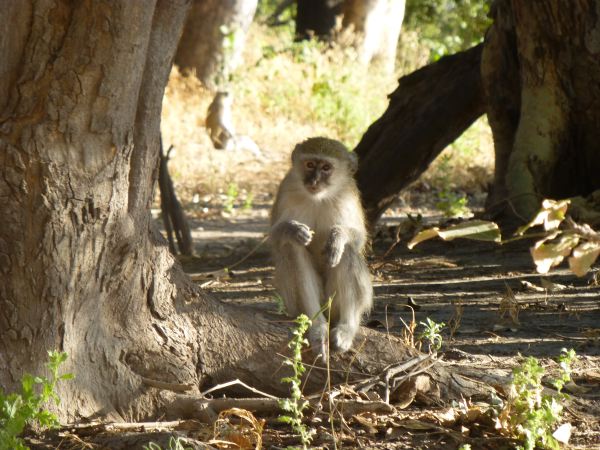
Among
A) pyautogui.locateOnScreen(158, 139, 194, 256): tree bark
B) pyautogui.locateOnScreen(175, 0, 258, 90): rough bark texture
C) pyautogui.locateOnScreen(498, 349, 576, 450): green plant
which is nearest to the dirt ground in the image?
pyautogui.locateOnScreen(498, 349, 576, 450): green plant

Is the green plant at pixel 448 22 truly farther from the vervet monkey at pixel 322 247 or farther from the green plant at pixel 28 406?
the green plant at pixel 28 406

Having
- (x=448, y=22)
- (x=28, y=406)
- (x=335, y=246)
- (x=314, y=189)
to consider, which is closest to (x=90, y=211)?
(x=28, y=406)

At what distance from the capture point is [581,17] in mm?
7379

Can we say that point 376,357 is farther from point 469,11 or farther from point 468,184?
point 469,11

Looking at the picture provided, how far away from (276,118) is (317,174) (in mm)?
10108

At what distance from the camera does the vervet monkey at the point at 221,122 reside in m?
14.4

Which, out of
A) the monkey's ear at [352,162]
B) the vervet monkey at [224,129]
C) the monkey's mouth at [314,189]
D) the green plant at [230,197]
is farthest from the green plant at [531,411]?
the vervet monkey at [224,129]

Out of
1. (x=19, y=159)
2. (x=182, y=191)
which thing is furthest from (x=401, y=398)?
(x=182, y=191)

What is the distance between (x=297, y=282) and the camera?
197 inches

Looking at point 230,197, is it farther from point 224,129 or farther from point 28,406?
point 28,406

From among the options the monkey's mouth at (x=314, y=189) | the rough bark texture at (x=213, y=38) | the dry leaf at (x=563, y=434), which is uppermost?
the rough bark texture at (x=213, y=38)

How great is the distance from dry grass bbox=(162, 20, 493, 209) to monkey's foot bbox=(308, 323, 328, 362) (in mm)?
7366

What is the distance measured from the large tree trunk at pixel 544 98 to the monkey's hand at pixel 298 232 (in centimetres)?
294

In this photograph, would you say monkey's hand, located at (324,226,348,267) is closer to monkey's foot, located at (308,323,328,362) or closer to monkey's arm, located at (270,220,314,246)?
monkey's arm, located at (270,220,314,246)
